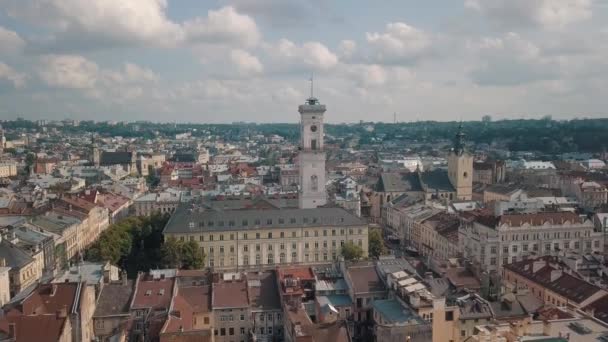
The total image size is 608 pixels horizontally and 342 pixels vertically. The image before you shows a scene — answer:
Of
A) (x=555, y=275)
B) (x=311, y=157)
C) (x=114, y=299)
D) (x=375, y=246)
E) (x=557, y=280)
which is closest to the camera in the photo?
(x=114, y=299)

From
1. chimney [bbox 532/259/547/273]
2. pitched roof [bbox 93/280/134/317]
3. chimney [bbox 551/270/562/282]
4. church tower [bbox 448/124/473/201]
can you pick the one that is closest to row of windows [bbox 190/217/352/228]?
pitched roof [bbox 93/280/134/317]

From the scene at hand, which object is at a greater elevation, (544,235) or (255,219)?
(255,219)

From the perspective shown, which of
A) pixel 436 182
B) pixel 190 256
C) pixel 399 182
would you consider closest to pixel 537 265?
pixel 190 256

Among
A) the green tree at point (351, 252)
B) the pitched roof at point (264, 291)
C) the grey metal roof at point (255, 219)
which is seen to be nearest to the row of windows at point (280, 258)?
the green tree at point (351, 252)

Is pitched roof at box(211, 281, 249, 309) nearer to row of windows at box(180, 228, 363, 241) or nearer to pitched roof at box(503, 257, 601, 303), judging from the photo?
row of windows at box(180, 228, 363, 241)

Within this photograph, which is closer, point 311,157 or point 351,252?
point 351,252

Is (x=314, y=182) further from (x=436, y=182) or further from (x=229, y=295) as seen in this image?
(x=229, y=295)
